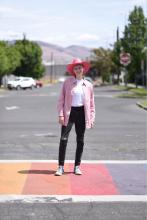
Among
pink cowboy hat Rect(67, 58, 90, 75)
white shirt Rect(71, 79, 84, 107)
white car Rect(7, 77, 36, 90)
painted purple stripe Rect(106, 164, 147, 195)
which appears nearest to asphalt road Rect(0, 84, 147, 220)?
painted purple stripe Rect(106, 164, 147, 195)

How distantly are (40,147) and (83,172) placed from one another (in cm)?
334

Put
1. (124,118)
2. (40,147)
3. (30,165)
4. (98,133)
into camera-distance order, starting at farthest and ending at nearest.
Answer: (124,118) → (98,133) → (40,147) → (30,165)

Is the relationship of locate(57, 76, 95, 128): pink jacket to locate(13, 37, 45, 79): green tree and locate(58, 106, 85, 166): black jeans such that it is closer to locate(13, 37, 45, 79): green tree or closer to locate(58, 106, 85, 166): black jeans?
locate(58, 106, 85, 166): black jeans

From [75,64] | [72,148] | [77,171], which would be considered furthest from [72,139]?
[75,64]

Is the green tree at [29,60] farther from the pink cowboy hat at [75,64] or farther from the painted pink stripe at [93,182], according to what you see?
the pink cowboy hat at [75,64]

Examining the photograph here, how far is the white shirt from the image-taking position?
28.9 feet

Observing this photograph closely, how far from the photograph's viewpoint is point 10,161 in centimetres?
1039

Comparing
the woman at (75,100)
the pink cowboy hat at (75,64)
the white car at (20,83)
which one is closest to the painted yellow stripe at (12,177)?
the woman at (75,100)

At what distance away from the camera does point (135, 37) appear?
53594mm

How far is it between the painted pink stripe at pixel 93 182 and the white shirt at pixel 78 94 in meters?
1.12

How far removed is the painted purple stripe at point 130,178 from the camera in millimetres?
7949
